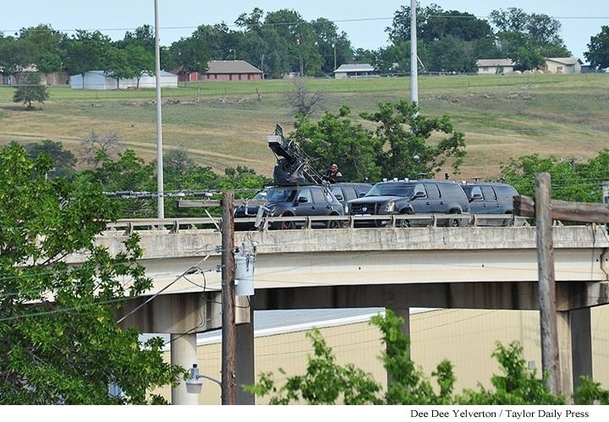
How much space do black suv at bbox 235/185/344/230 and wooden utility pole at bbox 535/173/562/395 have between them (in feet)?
60.2

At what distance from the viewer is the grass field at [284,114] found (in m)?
124

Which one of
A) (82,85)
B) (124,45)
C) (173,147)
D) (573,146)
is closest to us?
(173,147)

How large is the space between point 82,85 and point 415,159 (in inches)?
3769

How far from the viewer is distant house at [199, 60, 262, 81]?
192125 millimetres

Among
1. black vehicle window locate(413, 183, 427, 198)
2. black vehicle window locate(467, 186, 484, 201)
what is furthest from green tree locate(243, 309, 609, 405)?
black vehicle window locate(467, 186, 484, 201)

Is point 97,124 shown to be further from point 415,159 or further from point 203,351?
point 203,351

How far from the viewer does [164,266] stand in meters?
36.2

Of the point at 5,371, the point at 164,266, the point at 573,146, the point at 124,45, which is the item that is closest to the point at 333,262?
the point at 164,266

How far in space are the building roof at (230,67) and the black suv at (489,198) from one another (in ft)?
471

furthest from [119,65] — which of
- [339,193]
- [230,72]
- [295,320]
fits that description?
[339,193]

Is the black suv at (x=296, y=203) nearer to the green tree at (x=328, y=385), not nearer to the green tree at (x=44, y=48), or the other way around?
the green tree at (x=328, y=385)

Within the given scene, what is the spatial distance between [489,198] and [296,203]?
8.33 meters

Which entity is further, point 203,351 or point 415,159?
point 415,159

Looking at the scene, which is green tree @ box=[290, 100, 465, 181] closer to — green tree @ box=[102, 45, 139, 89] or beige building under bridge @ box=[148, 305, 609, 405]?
beige building under bridge @ box=[148, 305, 609, 405]
